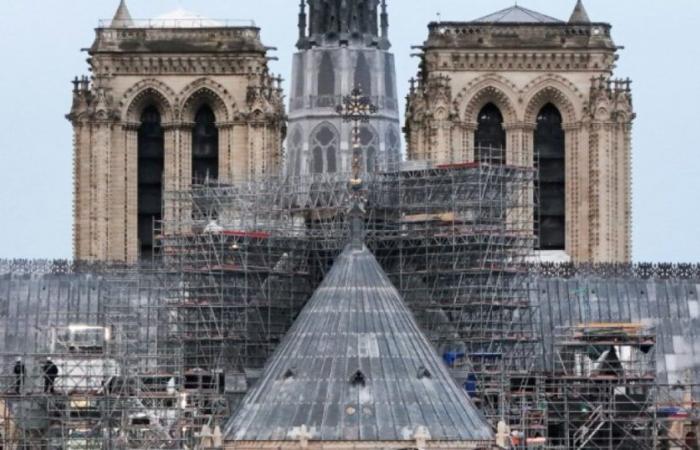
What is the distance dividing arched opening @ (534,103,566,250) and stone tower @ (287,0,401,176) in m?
14.8

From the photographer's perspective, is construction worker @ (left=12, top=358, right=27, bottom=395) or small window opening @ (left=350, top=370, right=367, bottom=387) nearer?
small window opening @ (left=350, top=370, right=367, bottom=387)

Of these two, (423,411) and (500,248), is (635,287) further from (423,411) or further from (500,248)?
(423,411)

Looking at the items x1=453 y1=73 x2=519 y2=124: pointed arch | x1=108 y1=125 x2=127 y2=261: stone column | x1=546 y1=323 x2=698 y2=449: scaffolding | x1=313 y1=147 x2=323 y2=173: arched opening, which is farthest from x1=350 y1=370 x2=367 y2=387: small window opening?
x1=108 y1=125 x2=127 y2=261: stone column

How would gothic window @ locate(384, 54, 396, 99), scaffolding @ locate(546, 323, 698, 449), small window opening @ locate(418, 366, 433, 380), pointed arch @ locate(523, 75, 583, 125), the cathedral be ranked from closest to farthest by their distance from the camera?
small window opening @ locate(418, 366, 433, 380) → the cathedral → scaffolding @ locate(546, 323, 698, 449) → gothic window @ locate(384, 54, 396, 99) → pointed arch @ locate(523, 75, 583, 125)

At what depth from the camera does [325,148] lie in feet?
581

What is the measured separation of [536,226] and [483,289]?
2197 cm

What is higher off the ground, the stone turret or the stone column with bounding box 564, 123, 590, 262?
the stone turret

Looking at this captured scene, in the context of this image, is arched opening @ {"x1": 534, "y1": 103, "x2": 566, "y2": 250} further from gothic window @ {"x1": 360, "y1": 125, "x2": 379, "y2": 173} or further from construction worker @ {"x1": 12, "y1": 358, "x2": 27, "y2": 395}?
construction worker @ {"x1": 12, "y1": 358, "x2": 27, "y2": 395}

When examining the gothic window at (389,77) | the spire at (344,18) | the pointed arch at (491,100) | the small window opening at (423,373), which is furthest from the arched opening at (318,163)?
the small window opening at (423,373)

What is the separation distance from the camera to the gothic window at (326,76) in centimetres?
17688

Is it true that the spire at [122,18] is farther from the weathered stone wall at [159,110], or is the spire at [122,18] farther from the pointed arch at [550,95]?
the pointed arch at [550,95]

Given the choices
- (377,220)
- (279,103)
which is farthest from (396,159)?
(279,103)

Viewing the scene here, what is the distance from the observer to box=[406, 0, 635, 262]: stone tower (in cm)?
18988

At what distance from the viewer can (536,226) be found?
191m
